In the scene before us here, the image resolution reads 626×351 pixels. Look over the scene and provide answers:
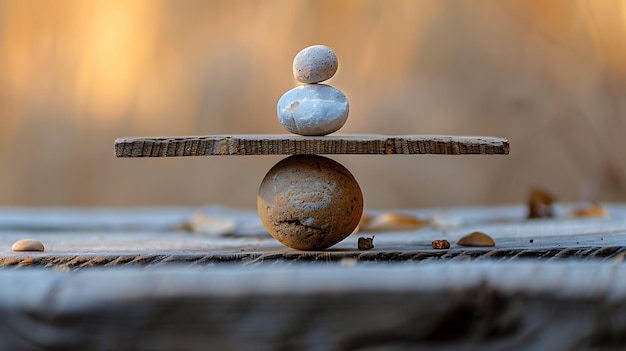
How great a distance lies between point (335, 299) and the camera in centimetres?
102

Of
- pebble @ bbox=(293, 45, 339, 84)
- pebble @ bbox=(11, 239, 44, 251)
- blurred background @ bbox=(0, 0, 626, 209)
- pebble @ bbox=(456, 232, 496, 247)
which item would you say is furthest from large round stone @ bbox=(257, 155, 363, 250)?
blurred background @ bbox=(0, 0, 626, 209)

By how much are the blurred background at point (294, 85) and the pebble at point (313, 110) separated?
235 cm

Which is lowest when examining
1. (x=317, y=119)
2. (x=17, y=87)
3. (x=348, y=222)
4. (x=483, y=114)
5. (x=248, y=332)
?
(x=248, y=332)

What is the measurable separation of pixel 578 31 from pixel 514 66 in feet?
1.23

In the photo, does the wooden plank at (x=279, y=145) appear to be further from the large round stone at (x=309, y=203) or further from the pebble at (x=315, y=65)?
the pebble at (x=315, y=65)

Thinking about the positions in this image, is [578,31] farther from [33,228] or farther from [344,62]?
[33,228]

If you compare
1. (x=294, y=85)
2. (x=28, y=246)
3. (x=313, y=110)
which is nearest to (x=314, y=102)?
(x=313, y=110)

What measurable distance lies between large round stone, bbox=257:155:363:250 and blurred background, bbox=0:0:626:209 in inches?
95.0

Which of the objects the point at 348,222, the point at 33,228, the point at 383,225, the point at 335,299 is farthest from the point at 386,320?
the point at 33,228

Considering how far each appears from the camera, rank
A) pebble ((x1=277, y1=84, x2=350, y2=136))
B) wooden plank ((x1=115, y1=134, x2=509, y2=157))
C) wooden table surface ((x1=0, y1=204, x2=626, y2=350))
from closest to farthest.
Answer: wooden table surface ((x1=0, y1=204, x2=626, y2=350)) → wooden plank ((x1=115, y1=134, x2=509, y2=157)) → pebble ((x1=277, y1=84, x2=350, y2=136))

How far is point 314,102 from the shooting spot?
1725 millimetres

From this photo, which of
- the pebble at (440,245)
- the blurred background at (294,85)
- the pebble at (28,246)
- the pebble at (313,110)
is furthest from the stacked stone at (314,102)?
the blurred background at (294,85)

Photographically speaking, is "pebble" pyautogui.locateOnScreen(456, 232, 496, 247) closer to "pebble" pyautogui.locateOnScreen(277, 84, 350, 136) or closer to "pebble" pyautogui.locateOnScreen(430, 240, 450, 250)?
"pebble" pyautogui.locateOnScreen(430, 240, 450, 250)

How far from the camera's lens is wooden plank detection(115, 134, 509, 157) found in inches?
62.0
